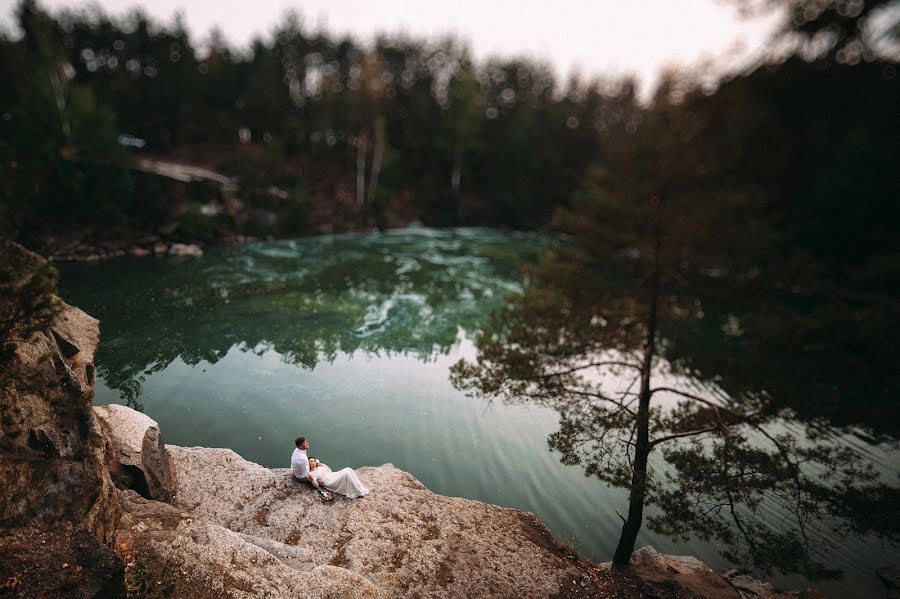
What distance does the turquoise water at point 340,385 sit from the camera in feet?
33.9

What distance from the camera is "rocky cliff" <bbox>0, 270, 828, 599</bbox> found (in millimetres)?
4777

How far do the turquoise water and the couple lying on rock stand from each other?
1938mm

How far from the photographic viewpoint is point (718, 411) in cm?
730

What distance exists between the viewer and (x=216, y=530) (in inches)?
239

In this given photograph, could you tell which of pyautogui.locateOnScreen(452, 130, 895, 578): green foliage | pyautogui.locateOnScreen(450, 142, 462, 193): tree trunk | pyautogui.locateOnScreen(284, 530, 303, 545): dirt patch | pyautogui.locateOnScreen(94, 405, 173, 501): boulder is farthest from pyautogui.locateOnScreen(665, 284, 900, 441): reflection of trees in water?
pyautogui.locateOnScreen(450, 142, 462, 193): tree trunk

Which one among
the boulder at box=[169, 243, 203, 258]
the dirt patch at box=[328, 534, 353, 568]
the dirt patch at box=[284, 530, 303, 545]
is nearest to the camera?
the dirt patch at box=[328, 534, 353, 568]

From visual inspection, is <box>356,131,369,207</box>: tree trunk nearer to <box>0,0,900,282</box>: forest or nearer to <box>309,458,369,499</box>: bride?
<box>0,0,900,282</box>: forest

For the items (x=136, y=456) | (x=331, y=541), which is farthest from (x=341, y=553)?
(x=136, y=456)

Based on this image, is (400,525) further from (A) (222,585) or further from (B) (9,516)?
(B) (9,516)

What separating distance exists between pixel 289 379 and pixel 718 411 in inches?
497

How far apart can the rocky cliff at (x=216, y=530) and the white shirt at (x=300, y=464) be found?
0.30 m

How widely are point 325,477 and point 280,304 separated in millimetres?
14435

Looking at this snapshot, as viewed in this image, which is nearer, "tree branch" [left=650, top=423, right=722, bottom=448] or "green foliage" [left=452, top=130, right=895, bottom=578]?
"green foliage" [left=452, top=130, right=895, bottom=578]

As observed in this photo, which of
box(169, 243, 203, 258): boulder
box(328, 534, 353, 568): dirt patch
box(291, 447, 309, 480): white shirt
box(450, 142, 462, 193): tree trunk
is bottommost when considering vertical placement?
box(328, 534, 353, 568): dirt patch
